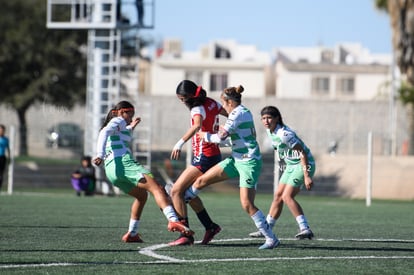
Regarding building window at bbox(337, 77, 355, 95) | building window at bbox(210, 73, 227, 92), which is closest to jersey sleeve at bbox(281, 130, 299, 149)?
building window at bbox(210, 73, 227, 92)

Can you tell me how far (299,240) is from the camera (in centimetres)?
1406

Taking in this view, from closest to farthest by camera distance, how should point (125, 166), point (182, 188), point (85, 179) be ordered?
point (182, 188) → point (125, 166) → point (85, 179)

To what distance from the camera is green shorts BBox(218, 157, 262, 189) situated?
12.8 meters

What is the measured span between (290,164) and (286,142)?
84 centimetres

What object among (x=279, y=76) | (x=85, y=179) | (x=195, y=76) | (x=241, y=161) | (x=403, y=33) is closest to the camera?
(x=241, y=161)

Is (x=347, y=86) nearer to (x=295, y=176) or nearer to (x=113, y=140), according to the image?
(x=295, y=176)

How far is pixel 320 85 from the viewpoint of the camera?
297 ft

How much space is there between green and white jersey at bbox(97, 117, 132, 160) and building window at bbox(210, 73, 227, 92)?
76139 mm

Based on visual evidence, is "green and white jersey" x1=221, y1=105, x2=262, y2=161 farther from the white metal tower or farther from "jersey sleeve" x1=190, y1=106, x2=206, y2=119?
the white metal tower

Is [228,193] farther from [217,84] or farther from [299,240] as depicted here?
[217,84]

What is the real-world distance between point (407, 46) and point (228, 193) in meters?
13.7

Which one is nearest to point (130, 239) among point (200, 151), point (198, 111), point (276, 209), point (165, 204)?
point (165, 204)

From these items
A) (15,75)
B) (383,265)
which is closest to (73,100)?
(15,75)

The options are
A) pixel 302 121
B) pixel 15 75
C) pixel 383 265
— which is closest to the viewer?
pixel 383 265
